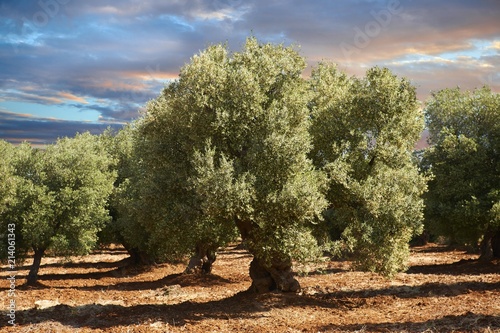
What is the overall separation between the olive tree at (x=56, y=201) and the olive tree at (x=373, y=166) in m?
25.1

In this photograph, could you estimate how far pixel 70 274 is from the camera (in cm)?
5384

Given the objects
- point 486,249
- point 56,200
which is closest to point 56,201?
point 56,200

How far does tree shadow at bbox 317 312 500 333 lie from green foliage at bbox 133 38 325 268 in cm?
488

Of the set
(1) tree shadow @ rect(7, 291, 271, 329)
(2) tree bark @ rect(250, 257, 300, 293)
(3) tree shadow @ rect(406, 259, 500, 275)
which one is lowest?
(3) tree shadow @ rect(406, 259, 500, 275)

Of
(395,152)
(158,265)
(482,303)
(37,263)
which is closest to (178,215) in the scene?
(395,152)

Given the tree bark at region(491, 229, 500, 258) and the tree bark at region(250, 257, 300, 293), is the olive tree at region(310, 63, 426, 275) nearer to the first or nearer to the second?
the tree bark at region(250, 257, 300, 293)

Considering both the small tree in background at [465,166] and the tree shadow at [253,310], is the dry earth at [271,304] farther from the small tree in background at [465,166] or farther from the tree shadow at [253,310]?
the small tree in background at [465,166]

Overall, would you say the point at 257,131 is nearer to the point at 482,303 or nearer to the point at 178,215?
the point at 178,215

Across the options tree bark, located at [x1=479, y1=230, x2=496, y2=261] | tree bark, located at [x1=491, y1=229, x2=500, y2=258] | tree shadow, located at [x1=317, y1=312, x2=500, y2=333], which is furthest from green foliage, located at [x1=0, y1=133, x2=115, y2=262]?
tree bark, located at [x1=491, y1=229, x2=500, y2=258]

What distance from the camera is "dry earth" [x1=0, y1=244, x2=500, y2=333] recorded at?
2445 centimetres

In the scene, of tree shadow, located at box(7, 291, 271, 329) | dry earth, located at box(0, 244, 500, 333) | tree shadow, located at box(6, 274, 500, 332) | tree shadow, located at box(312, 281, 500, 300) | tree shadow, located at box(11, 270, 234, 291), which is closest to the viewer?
tree shadow, located at box(6, 274, 500, 332)

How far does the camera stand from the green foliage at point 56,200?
4288 centimetres

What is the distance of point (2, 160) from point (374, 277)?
34764mm

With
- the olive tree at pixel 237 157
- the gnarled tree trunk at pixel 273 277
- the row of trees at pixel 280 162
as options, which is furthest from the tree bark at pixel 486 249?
the olive tree at pixel 237 157
